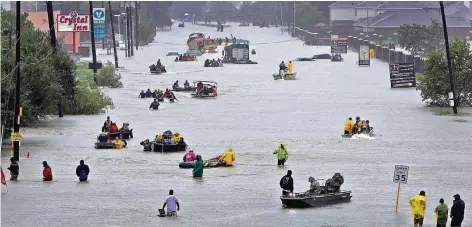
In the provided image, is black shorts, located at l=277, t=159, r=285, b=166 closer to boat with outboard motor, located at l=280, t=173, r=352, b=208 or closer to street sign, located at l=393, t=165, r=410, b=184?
boat with outboard motor, located at l=280, t=173, r=352, b=208

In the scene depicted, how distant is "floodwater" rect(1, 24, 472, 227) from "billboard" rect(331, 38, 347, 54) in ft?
194

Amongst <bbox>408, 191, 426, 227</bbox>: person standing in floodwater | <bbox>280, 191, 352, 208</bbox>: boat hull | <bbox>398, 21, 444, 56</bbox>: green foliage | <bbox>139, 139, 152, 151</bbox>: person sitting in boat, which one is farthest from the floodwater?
<bbox>398, 21, 444, 56</bbox>: green foliage

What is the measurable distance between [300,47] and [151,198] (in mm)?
148243

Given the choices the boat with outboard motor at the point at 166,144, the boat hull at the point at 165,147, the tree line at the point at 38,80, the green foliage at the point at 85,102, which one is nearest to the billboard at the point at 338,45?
the green foliage at the point at 85,102

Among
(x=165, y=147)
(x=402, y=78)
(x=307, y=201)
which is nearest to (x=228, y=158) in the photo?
(x=165, y=147)

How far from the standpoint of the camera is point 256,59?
158 meters

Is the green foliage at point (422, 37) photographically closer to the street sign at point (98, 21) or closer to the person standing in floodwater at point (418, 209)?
the street sign at point (98, 21)

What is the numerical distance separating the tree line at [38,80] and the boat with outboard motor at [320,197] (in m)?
17.7

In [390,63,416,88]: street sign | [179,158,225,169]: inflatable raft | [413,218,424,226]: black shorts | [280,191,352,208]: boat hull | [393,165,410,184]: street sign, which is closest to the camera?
[413,218,424,226]: black shorts

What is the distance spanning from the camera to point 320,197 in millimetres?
39469

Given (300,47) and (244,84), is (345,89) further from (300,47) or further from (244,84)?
(300,47)

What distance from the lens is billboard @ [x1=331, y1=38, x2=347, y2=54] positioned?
160212 mm

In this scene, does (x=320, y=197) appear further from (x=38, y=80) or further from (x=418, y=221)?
(x=38, y=80)

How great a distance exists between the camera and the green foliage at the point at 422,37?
6009 inches
